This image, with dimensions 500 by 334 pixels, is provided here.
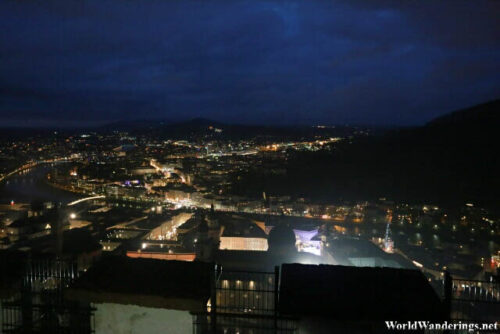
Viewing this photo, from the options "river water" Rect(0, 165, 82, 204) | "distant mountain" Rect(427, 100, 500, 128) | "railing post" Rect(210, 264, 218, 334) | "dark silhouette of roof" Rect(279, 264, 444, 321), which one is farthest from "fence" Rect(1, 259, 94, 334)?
"distant mountain" Rect(427, 100, 500, 128)

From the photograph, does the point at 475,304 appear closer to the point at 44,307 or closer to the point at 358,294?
the point at 358,294

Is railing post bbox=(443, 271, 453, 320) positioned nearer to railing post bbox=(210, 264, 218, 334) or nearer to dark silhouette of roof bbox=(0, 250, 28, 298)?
railing post bbox=(210, 264, 218, 334)

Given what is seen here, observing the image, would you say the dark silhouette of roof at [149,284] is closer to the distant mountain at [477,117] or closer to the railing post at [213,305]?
the railing post at [213,305]

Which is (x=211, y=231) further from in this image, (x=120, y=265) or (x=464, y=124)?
(x=464, y=124)

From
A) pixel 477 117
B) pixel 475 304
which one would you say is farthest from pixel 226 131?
pixel 475 304

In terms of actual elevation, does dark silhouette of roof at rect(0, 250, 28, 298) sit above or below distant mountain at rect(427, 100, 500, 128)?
below

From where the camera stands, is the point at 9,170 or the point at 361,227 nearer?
the point at 361,227

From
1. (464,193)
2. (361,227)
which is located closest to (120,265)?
(361,227)
